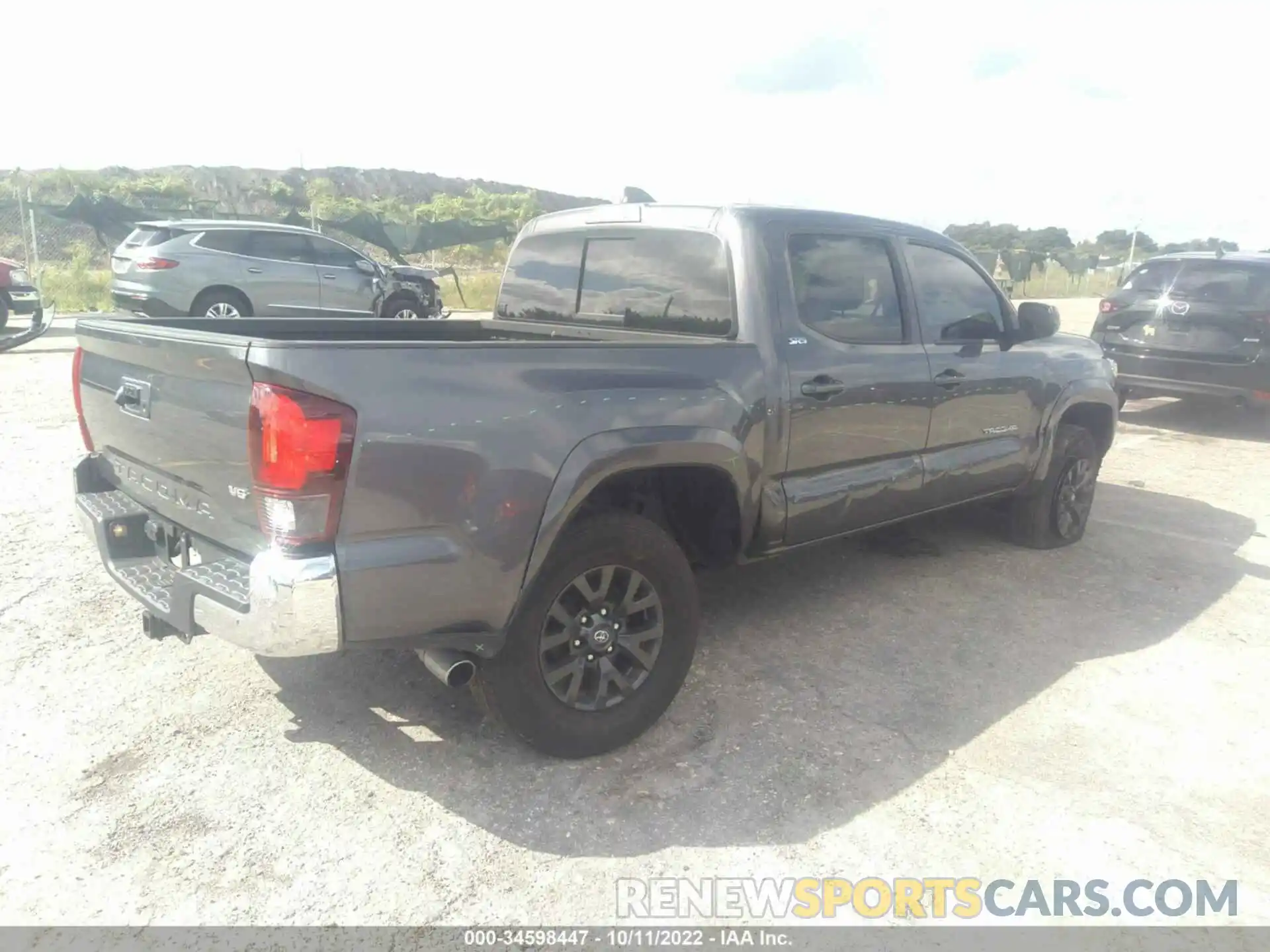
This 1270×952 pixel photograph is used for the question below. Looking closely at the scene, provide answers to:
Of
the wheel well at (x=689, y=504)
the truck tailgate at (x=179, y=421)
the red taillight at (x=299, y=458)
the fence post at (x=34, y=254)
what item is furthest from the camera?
the fence post at (x=34, y=254)

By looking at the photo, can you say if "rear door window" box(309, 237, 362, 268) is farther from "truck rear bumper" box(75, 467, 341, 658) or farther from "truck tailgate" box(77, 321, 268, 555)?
"truck rear bumper" box(75, 467, 341, 658)

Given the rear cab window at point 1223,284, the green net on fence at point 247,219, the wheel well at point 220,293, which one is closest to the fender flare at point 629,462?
the rear cab window at point 1223,284

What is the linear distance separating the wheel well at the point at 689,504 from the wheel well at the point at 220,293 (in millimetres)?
10007

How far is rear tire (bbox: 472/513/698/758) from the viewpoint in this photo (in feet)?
9.53

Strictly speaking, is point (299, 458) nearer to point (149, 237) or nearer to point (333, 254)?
point (149, 237)

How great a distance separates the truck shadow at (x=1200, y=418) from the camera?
943 centimetres

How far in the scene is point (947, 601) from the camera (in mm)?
4668

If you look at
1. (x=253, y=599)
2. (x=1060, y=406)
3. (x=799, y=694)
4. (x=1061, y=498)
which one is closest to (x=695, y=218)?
(x=799, y=694)

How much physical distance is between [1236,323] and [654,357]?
7778mm

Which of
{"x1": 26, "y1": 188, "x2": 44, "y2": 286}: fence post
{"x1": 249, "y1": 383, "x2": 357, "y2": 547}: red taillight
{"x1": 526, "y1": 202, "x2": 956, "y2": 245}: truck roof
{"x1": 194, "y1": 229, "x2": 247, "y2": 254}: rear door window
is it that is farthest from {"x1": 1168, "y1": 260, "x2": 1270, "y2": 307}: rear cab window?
{"x1": 26, "y1": 188, "x2": 44, "y2": 286}: fence post

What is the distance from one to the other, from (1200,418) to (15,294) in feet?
49.0

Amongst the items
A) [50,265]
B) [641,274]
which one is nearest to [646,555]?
[641,274]

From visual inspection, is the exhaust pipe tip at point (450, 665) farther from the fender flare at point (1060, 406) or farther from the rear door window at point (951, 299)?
the fender flare at point (1060, 406)

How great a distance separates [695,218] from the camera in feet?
12.3
